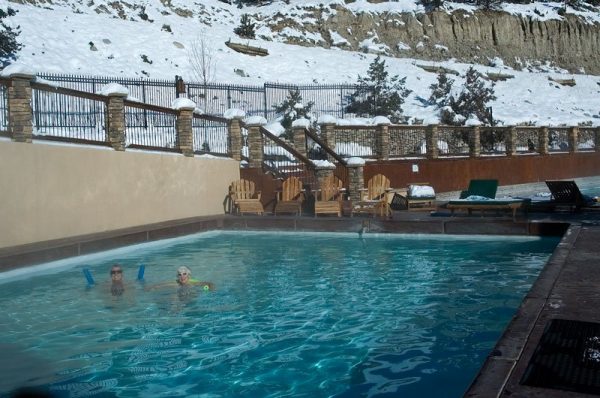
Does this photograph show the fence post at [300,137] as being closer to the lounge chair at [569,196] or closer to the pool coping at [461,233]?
the pool coping at [461,233]

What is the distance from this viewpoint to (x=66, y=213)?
12.6 metres

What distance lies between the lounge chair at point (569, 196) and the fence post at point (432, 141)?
26.4 ft

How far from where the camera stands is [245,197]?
17.3 meters

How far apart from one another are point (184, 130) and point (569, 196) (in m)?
9.42

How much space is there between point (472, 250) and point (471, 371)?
21.7 ft

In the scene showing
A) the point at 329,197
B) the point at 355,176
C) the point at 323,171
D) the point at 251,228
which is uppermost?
the point at 323,171

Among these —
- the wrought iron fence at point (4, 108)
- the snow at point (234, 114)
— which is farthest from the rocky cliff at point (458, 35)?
the wrought iron fence at point (4, 108)

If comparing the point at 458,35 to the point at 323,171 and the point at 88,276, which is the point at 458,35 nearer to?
the point at 323,171

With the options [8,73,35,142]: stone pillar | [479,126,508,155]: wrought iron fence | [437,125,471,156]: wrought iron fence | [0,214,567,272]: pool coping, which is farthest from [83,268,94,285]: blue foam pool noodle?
[479,126,508,155]: wrought iron fence

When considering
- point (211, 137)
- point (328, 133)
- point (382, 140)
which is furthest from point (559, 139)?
point (211, 137)

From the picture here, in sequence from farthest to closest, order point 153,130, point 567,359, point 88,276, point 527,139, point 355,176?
point 527,139
point 153,130
point 355,176
point 88,276
point 567,359

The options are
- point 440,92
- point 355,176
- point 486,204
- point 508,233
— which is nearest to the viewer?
point 508,233

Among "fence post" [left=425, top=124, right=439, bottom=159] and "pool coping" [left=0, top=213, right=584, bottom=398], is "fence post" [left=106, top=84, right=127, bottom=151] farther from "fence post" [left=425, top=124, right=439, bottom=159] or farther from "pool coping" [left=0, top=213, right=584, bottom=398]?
"fence post" [left=425, top=124, right=439, bottom=159]

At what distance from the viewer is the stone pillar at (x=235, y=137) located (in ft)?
59.3
